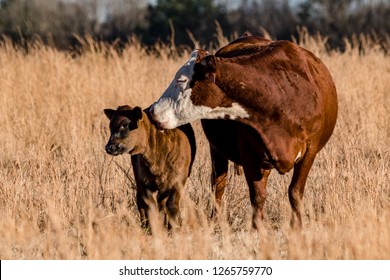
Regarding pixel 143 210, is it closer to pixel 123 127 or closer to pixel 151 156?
pixel 151 156

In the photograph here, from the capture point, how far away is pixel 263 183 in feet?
23.6

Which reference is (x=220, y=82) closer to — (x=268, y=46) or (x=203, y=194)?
(x=268, y=46)

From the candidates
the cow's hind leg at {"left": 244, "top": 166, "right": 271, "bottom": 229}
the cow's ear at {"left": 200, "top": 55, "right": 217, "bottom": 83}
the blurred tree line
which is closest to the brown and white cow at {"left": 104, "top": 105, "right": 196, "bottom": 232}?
the cow's hind leg at {"left": 244, "top": 166, "right": 271, "bottom": 229}

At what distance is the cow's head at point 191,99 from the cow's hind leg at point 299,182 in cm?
92

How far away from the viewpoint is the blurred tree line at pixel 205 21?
39.7 meters

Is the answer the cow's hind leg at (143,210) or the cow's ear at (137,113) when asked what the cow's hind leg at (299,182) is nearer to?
the cow's hind leg at (143,210)

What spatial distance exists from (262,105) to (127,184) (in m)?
1.97

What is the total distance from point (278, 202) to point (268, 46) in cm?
148

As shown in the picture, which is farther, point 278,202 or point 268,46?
point 278,202

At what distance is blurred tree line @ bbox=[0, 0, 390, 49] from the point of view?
39.7m

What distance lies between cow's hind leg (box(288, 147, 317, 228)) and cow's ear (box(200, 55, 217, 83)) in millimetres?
1099

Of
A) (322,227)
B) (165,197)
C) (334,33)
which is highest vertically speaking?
(334,33)

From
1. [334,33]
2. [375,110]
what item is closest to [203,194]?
[375,110]

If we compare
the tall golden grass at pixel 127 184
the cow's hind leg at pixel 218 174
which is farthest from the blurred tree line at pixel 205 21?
the cow's hind leg at pixel 218 174
